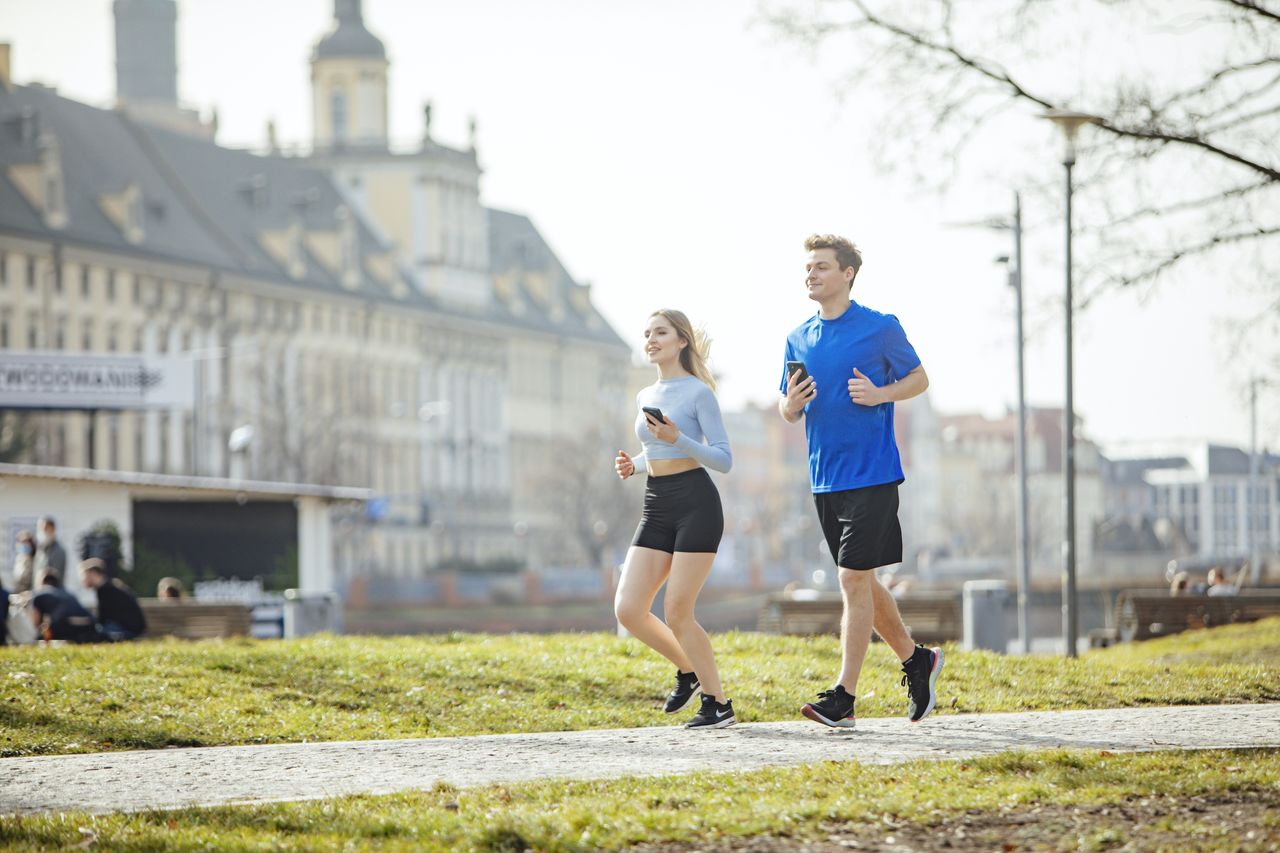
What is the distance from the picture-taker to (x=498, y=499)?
130 m

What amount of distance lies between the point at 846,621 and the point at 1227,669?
4627mm

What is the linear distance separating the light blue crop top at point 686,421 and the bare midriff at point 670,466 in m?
0.03

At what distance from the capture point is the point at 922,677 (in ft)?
36.8

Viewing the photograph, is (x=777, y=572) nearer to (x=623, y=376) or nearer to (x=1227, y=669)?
(x=623, y=376)

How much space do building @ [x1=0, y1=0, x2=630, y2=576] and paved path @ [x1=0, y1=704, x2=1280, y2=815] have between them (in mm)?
57664

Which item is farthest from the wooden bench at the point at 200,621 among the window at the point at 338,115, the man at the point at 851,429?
the window at the point at 338,115

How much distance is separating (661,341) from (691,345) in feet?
0.64

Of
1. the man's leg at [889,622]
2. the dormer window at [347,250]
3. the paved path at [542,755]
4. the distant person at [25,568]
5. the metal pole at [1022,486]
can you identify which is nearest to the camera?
the paved path at [542,755]

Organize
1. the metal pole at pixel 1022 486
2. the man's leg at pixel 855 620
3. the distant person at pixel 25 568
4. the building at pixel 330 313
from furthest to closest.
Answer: the building at pixel 330 313 → the metal pole at pixel 1022 486 → the distant person at pixel 25 568 → the man's leg at pixel 855 620

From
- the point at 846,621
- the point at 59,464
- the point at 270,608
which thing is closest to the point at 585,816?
the point at 846,621

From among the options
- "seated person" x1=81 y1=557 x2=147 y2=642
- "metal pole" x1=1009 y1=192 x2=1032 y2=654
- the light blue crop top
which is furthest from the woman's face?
"metal pole" x1=1009 y1=192 x2=1032 y2=654

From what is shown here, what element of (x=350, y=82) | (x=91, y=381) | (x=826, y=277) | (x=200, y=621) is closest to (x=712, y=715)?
(x=826, y=277)

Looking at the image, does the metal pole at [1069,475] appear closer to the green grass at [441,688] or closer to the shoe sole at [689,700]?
the green grass at [441,688]

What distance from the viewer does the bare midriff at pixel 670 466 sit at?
1145 cm
